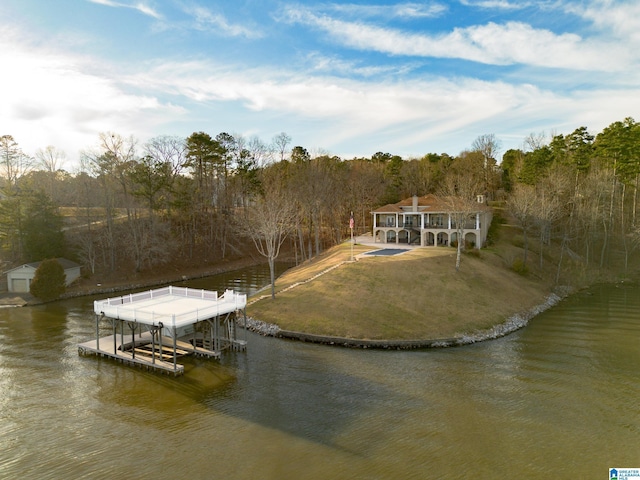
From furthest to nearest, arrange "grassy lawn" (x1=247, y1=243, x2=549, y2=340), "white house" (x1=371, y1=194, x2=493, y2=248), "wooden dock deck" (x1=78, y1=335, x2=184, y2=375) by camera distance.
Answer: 1. "white house" (x1=371, y1=194, x2=493, y2=248)
2. "grassy lawn" (x1=247, y1=243, x2=549, y2=340)
3. "wooden dock deck" (x1=78, y1=335, x2=184, y2=375)

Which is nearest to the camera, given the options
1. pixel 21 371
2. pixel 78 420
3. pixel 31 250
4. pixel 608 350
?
pixel 78 420

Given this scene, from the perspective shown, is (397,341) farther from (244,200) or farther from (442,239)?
(244,200)

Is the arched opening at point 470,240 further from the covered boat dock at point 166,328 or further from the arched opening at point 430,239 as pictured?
the covered boat dock at point 166,328

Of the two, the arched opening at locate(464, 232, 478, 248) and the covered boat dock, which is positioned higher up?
the arched opening at locate(464, 232, 478, 248)

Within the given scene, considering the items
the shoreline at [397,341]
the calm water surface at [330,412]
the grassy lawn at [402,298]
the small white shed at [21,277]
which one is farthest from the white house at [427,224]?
the small white shed at [21,277]

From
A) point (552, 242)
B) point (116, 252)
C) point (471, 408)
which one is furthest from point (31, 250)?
point (552, 242)

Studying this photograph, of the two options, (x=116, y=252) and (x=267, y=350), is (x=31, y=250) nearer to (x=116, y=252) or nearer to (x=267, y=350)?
(x=116, y=252)

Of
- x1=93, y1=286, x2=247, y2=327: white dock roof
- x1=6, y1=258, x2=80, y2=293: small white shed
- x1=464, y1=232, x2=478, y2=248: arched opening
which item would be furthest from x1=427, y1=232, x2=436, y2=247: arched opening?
x1=6, y1=258, x2=80, y2=293: small white shed

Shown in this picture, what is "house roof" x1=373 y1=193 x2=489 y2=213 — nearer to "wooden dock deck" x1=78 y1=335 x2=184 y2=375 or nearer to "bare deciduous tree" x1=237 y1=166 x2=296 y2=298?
"bare deciduous tree" x1=237 y1=166 x2=296 y2=298
